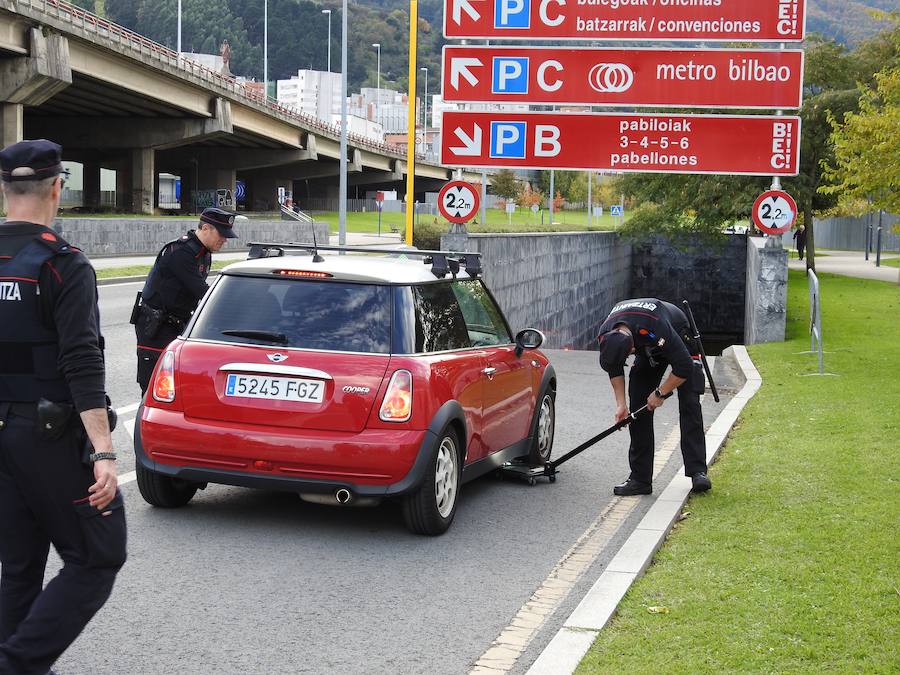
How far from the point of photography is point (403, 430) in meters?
6.57

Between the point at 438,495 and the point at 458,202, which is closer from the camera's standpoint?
the point at 438,495

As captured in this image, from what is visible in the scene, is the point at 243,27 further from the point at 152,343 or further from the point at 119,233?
the point at 152,343

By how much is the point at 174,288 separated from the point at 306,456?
194 cm

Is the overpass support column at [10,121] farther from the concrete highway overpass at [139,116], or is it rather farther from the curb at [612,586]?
the curb at [612,586]

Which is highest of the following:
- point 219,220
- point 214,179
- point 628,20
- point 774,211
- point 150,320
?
point 628,20

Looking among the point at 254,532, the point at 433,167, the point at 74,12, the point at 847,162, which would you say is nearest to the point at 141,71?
the point at 74,12

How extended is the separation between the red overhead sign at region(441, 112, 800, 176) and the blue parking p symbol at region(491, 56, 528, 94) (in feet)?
1.29

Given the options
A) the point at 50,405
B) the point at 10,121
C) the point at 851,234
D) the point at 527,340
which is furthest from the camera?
the point at 851,234

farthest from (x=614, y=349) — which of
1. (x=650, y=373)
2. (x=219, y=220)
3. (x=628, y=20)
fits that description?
(x=628, y=20)

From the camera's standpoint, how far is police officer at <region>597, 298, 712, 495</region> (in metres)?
7.74

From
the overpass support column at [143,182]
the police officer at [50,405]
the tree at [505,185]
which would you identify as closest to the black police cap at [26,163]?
the police officer at [50,405]

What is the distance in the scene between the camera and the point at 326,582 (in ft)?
19.5

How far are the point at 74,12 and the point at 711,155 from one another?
1243 inches

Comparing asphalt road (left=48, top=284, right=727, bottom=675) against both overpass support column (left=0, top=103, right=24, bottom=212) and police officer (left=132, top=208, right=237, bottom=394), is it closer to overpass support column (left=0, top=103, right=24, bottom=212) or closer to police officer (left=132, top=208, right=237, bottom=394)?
police officer (left=132, top=208, right=237, bottom=394)
